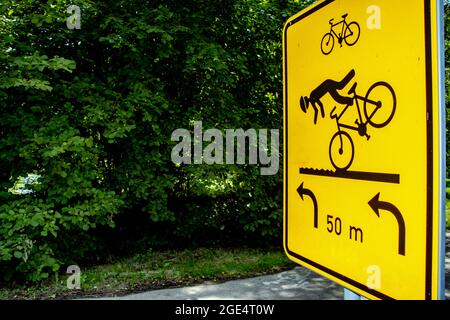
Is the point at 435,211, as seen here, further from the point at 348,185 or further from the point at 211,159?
the point at 211,159

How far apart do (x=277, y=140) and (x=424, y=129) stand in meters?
6.55

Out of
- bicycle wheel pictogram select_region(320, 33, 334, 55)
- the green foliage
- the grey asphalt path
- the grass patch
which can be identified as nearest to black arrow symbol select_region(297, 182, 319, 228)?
bicycle wheel pictogram select_region(320, 33, 334, 55)

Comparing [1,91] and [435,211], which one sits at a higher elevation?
[1,91]

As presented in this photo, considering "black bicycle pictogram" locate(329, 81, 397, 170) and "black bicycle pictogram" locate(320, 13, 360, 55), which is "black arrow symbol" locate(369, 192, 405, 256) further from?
"black bicycle pictogram" locate(320, 13, 360, 55)

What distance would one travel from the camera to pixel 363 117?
84 centimetres

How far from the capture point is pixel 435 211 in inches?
26.9

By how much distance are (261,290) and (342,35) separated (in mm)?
5012

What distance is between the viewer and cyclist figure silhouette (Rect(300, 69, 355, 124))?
2.93 feet

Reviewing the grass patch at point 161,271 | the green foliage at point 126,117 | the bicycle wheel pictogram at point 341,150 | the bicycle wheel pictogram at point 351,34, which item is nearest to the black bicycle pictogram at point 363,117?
the bicycle wheel pictogram at point 341,150

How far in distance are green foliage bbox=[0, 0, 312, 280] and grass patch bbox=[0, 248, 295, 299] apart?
0.36 m

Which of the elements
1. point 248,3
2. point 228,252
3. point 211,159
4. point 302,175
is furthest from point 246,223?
point 302,175

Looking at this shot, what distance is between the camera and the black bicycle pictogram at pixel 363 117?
2.56 feet

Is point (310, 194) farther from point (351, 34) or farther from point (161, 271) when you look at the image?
point (161, 271)

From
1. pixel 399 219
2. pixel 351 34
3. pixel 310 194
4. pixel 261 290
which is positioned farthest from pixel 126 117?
pixel 399 219
